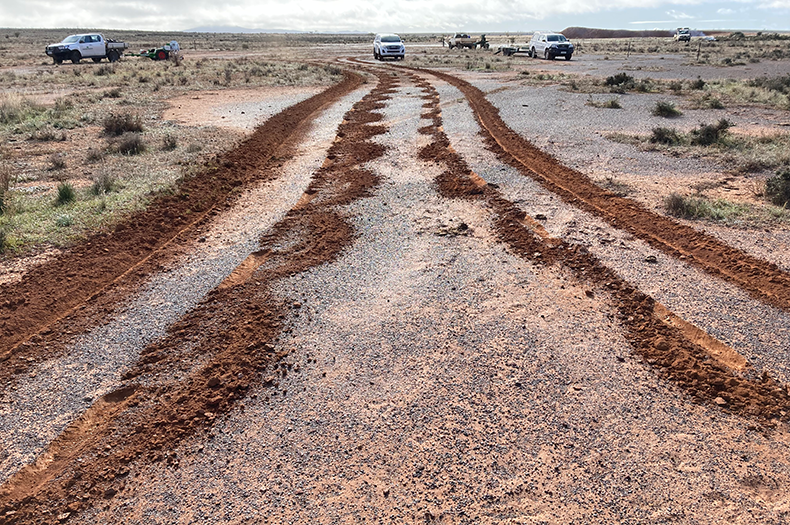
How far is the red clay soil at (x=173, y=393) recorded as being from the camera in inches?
120

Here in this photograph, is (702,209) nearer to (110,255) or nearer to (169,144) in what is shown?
(110,255)

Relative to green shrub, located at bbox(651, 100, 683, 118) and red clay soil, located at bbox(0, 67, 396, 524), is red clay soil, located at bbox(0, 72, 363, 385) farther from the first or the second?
green shrub, located at bbox(651, 100, 683, 118)

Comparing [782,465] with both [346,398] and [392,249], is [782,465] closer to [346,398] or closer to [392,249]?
[346,398]

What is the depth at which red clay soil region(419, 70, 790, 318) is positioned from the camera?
16.7ft

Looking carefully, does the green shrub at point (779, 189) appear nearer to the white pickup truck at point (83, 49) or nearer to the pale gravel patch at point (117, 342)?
the pale gravel patch at point (117, 342)

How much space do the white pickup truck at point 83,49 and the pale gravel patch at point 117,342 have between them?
120 feet

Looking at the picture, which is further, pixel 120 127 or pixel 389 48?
pixel 389 48

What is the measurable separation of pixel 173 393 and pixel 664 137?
11.5m

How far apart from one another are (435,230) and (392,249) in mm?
831

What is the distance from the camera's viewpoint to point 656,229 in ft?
21.4

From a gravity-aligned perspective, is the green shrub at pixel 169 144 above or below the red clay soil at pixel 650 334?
above

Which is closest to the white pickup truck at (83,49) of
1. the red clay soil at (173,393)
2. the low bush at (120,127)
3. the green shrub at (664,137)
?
the low bush at (120,127)

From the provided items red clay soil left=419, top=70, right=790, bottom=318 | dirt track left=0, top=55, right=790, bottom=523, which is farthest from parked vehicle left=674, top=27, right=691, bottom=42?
dirt track left=0, top=55, right=790, bottom=523

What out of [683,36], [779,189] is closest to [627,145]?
[779,189]
